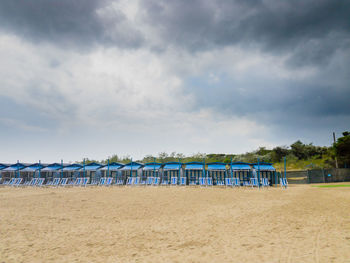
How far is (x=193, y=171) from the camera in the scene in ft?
73.7

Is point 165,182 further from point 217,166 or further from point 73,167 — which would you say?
point 73,167

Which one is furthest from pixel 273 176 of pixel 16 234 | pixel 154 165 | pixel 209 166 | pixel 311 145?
pixel 311 145

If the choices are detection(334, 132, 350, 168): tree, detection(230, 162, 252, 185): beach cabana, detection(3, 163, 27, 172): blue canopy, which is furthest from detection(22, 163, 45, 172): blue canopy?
detection(334, 132, 350, 168): tree

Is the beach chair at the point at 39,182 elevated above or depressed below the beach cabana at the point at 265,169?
below

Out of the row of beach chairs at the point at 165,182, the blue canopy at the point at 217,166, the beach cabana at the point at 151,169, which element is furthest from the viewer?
the beach cabana at the point at 151,169

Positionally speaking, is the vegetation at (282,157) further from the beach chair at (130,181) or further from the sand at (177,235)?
the sand at (177,235)

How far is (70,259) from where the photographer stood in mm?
4164

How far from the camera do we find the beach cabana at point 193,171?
812 inches

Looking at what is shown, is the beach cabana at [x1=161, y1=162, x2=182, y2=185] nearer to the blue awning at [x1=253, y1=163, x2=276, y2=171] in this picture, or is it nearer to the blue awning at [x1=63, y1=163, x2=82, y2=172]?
the blue awning at [x1=253, y1=163, x2=276, y2=171]

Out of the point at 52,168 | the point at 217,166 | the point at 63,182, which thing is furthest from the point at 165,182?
the point at 52,168

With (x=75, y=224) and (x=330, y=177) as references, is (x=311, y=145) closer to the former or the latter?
(x=330, y=177)

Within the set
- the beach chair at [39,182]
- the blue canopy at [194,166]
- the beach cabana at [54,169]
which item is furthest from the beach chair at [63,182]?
the blue canopy at [194,166]

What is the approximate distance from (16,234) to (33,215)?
8.06 feet

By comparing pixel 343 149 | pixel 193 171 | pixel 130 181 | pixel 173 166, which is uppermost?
pixel 343 149
